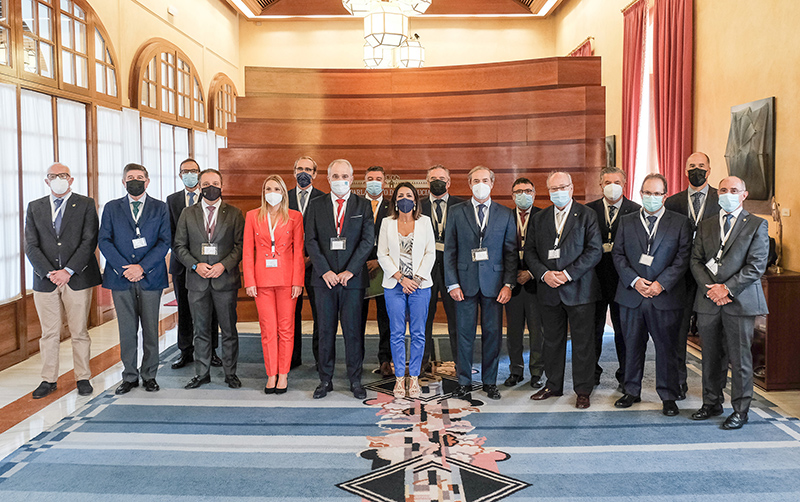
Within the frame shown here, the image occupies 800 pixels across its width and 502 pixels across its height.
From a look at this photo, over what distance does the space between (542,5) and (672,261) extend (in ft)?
32.8

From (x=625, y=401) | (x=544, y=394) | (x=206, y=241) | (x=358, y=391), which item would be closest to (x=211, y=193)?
(x=206, y=241)

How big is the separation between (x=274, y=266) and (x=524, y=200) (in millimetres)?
2023

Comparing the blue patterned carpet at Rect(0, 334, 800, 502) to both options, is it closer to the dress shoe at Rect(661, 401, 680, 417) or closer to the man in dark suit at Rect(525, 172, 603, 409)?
the dress shoe at Rect(661, 401, 680, 417)

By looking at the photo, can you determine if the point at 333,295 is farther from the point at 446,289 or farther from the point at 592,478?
the point at 592,478

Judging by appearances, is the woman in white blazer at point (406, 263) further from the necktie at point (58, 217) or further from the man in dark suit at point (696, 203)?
the necktie at point (58, 217)

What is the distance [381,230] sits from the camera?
4.66 m

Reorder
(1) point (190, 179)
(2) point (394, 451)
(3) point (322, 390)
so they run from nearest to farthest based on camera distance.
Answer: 1. (2) point (394, 451)
2. (3) point (322, 390)
3. (1) point (190, 179)

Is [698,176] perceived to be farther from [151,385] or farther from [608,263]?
[151,385]

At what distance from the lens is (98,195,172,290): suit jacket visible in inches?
187

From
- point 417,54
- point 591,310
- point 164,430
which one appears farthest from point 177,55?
point 591,310

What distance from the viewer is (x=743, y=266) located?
3994 millimetres

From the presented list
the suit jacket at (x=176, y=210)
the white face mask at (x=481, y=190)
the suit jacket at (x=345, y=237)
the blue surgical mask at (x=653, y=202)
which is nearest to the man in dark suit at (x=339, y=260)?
the suit jacket at (x=345, y=237)

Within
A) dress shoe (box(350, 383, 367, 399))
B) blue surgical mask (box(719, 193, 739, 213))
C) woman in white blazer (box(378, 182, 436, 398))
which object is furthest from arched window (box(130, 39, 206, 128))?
blue surgical mask (box(719, 193, 739, 213))

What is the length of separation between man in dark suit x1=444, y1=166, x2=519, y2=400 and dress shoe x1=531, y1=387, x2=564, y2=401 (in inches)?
11.0
